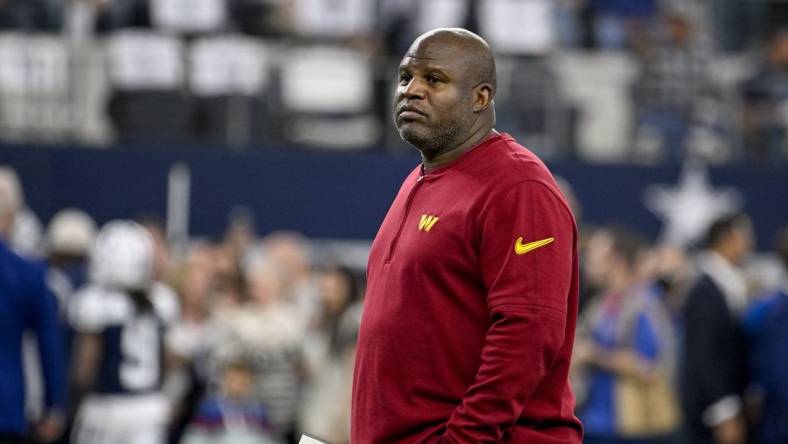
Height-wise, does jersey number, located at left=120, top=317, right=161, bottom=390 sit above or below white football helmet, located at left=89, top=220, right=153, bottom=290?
below

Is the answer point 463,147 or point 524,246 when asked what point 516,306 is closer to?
point 524,246

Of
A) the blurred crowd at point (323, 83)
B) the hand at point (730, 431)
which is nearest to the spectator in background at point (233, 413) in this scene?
the hand at point (730, 431)

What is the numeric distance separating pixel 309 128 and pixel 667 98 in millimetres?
3318

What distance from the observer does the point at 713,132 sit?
49.1 feet

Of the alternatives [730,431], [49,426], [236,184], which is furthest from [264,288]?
[236,184]

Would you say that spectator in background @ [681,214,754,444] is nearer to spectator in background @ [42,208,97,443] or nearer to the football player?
the football player

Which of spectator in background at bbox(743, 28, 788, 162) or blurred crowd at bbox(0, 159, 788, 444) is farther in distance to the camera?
spectator in background at bbox(743, 28, 788, 162)

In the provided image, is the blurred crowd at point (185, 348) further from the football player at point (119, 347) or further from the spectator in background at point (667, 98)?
the spectator in background at point (667, 98)

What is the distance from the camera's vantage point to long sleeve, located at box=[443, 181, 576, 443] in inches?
145

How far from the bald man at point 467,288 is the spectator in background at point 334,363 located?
529 cm

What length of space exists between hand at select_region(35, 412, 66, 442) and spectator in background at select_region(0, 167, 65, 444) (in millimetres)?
246

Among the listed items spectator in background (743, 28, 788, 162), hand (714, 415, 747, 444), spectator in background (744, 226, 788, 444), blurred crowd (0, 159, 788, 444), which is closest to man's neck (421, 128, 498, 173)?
blurred crowd (0, 159, 788, 444)

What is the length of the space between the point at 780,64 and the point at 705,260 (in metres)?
7.78

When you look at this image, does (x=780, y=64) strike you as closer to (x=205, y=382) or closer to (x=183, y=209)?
(x=183, y=209)
